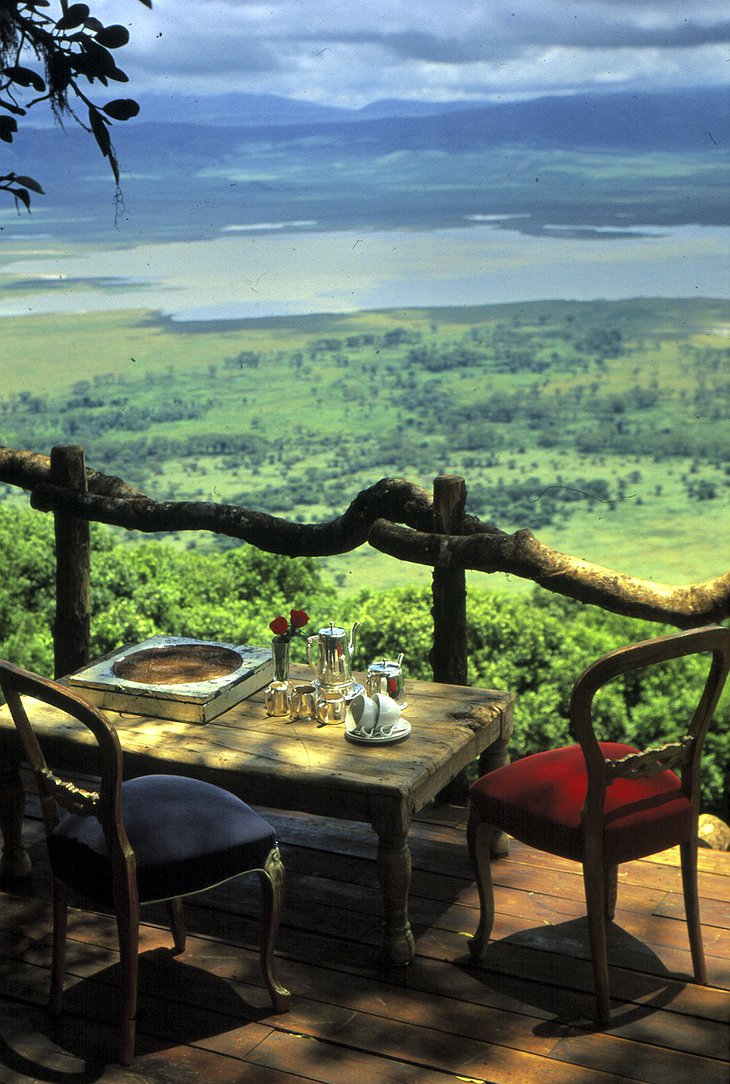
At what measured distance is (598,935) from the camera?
2.57 metres

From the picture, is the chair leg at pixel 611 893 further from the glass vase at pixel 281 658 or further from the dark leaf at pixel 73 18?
the dark leaf at pixel 73 18

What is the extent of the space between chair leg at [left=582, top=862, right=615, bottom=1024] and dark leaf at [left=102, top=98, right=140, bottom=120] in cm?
182

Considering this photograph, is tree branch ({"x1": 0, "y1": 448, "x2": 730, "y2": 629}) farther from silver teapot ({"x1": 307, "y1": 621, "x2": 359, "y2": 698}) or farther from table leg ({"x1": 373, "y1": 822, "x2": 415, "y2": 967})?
table leg ({"x1": 373, "y1": 822, "x2": 415, "y2": 967})

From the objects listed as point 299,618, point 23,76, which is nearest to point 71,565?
point 299,618

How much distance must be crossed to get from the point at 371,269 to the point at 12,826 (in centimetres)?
1384

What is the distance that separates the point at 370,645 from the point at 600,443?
11.9 meters

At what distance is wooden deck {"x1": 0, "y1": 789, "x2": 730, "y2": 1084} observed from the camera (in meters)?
2.44

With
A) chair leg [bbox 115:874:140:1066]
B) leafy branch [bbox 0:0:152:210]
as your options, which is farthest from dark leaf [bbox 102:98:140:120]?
chair leg [bbox 115:874:140:1066]

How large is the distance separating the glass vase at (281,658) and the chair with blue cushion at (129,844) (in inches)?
18.4

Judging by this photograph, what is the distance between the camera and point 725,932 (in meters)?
2.94

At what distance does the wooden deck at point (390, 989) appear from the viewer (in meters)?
2.44

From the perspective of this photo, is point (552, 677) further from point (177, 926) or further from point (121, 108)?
point (121, 108)

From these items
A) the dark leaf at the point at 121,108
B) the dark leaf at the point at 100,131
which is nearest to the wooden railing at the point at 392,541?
the dark leaf at the point at 121,108

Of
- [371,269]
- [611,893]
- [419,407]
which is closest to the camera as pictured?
[611,893]
